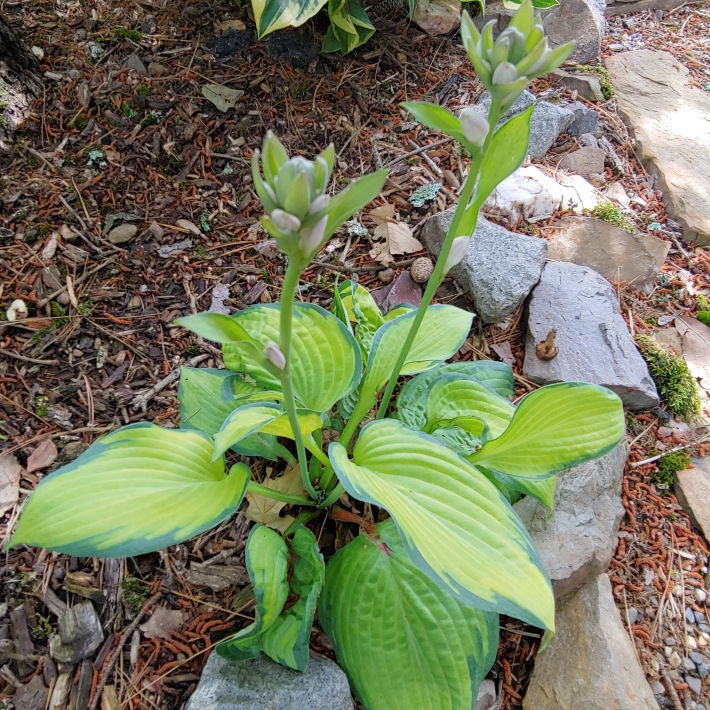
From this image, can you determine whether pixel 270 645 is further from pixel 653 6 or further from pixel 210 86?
A: pixel 653 6

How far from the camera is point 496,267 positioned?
6.45 ft

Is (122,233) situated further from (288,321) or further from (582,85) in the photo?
(582,85)

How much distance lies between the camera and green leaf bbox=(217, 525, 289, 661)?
3.68 ft

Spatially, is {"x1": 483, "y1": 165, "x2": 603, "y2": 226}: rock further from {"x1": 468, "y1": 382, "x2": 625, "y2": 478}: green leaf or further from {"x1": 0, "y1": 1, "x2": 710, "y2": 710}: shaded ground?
{"x1": 468, "y1": 382, "x2": 625, "y2": 478}: green leaf

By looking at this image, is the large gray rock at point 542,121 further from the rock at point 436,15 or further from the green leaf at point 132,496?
the green leaf at point 132,496

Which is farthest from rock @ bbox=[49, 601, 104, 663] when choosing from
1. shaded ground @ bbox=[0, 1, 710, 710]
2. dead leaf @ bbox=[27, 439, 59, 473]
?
dead leaf @ bbox=[27, 439, 59, 473]

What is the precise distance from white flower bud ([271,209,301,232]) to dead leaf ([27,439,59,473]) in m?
1.26

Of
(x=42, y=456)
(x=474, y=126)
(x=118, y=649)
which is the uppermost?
(x=474, y=126)

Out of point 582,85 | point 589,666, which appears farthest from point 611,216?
point 589,666

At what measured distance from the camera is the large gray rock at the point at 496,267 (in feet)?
6.40

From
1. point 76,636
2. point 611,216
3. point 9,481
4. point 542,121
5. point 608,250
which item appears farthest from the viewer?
point 542,121

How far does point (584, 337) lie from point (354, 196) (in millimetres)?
1519

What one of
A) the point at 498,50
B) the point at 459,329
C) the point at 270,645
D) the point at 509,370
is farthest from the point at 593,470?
the point at 498,50

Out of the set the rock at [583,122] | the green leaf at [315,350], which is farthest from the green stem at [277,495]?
the rock at [583,122]
